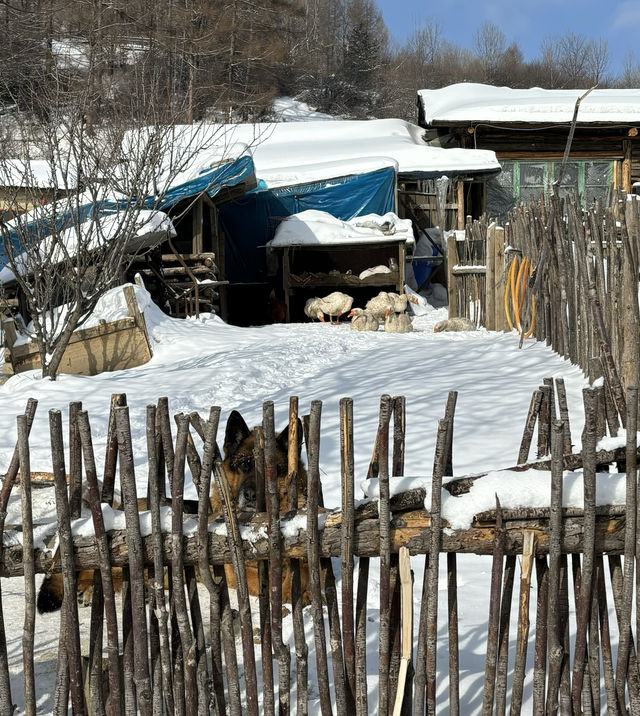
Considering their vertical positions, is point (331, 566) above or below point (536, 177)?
below

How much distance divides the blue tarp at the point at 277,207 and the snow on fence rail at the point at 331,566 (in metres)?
15.5

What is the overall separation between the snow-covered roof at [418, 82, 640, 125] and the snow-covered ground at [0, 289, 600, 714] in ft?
31.3

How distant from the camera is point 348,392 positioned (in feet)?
23.5

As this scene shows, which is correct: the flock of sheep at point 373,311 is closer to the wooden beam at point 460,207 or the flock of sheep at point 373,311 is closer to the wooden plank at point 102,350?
the wooden beam at point 460,207

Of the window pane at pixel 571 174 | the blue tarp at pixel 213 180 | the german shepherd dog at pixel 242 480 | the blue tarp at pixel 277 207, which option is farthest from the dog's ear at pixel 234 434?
the window pane at pixel 571 174

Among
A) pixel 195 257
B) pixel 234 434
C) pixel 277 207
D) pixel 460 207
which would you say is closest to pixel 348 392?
pixel 234 434

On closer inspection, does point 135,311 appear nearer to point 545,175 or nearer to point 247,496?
point 247,496

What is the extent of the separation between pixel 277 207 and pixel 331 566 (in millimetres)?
16072

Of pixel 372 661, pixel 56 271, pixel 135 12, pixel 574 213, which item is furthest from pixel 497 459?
pixel 135 12

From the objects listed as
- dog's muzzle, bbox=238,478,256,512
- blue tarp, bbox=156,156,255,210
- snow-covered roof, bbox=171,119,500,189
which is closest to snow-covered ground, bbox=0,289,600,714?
dog's muzzle, bbox=238,478,256,512

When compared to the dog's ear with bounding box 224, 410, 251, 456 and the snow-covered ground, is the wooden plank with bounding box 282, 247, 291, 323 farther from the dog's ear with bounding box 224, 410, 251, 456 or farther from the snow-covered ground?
the dog's ear with bounding box 224, 410, 251, 456

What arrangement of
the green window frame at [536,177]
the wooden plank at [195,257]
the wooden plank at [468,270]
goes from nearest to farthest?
the wooden plank at [468,270] → the wooden plank at [195,257] → the green window frame at [536,177]

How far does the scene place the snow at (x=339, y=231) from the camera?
1562cm

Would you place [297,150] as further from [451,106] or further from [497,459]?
[497,459]
